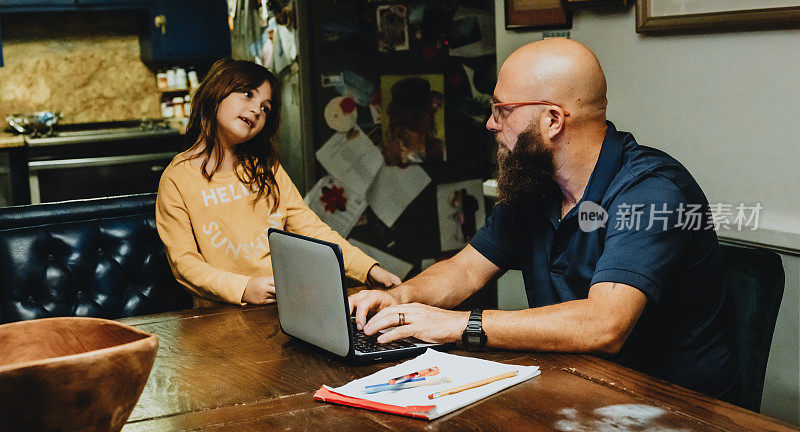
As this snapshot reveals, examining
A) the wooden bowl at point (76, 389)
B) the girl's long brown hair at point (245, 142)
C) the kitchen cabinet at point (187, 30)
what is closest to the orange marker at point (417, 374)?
the wooden bowl at point (76, 389)

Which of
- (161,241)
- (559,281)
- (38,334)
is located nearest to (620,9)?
(559,281)

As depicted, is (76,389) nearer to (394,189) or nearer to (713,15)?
(713,15)

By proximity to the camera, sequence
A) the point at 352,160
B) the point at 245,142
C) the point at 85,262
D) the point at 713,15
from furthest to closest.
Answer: the point at 352,160, the point at 245,142, the point at 85,262, the point at 713,15

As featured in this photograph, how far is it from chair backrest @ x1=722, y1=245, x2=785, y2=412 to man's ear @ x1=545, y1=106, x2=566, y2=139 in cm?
43

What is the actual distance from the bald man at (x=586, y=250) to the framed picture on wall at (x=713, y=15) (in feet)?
1.55

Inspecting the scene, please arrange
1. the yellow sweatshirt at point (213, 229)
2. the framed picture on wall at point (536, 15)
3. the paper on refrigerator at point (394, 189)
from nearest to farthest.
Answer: the yellow sweatshirt at point (213, 229) → the framed picture on wall at point (536, 15) → the paper on refrigerator at point (394, 189)

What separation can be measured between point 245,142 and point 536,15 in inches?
44.7

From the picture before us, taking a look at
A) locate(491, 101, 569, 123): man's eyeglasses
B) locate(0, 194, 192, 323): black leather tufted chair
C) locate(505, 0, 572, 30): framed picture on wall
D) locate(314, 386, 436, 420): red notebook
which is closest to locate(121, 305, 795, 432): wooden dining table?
locate(314, 386, 436, 420): red notebook

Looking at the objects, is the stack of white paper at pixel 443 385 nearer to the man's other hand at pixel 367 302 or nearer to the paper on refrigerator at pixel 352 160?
the man's other hand at pixel 367 302

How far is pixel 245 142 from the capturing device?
2.30 meters

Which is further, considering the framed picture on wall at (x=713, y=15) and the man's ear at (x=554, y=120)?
the framed picture on wall at (x=713, y=15)

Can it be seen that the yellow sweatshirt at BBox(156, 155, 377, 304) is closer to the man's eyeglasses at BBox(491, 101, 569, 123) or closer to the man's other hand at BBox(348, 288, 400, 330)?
the man's other hand at BBox(348, 288, 400, 330)

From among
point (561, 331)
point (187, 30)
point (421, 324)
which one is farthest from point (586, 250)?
point (187, 30)

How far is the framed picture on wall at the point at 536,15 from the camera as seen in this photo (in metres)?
2.65
